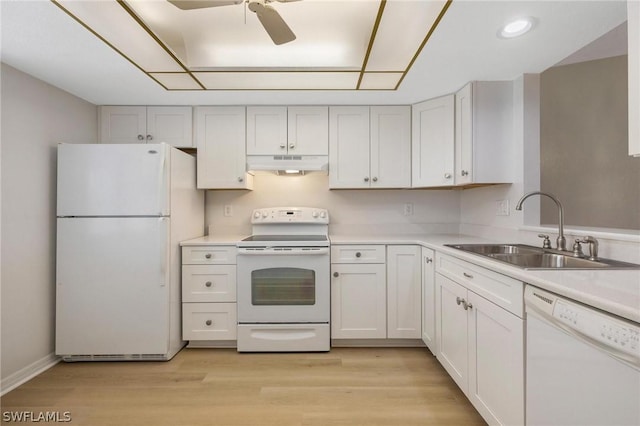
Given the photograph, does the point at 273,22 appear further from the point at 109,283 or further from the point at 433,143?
the point at 109,283

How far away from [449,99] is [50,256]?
3.38 m

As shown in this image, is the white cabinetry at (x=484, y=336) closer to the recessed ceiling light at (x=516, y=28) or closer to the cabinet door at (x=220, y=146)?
the recessed ceiling light at (x=516, y=28)

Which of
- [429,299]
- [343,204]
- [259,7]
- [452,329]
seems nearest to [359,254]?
[429,299]

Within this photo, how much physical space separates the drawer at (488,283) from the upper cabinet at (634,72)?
0.65 meters

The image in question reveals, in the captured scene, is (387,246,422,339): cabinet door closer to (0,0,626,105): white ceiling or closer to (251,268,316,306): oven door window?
(251,268,316,306): oven door window

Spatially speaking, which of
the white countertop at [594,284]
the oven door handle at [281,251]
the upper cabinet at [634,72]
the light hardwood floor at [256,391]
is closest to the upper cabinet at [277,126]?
the oven door handle at [281,251]

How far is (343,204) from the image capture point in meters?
3.05

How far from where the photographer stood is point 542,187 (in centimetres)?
223

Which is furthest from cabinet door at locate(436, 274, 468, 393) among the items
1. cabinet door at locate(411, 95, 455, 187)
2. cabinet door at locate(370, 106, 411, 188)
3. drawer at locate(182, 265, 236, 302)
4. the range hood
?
drawer at locate(182, 265, 236, 302)

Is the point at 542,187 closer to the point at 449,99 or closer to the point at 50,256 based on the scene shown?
the point at 449,99

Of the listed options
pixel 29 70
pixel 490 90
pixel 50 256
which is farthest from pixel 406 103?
pixel 50 256

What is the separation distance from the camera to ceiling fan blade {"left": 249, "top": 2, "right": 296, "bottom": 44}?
1.27 m

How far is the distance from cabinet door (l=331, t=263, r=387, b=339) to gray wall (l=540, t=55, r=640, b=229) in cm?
142

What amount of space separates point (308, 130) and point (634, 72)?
2.09m
